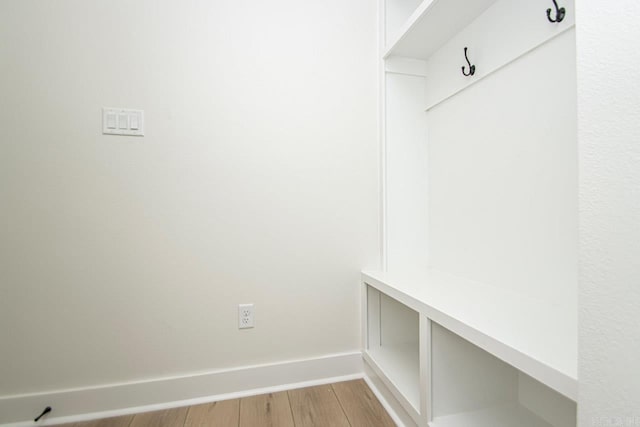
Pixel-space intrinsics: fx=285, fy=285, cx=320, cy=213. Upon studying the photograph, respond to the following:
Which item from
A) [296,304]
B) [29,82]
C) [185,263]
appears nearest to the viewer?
[29,82]

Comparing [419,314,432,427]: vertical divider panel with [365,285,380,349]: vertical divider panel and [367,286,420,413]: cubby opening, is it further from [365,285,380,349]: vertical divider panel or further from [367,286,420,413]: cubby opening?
[365,285,380,349]: vertical divider panel

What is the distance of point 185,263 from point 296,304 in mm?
546

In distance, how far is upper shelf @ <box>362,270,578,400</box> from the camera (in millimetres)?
543

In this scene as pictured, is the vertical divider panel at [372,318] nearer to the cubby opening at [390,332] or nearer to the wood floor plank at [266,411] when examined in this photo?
the cubby opening at [390,332]

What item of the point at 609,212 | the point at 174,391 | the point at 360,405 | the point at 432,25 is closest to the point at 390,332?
the point at 360,405

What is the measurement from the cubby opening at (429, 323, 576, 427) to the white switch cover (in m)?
1.39

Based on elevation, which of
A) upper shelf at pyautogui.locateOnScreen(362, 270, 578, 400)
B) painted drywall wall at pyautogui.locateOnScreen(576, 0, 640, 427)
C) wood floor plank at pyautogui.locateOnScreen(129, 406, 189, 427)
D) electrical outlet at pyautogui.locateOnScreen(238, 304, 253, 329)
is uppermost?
painted drywall wall at pyautogui.locateOnScreen(576, 0, 640, 427)

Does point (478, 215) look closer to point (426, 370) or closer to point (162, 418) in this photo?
point (426, 370)

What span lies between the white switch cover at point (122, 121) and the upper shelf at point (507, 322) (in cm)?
125

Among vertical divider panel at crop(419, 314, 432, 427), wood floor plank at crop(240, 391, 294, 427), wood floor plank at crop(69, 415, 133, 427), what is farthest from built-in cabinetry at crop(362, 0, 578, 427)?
wood floor plank at crop(69, 415, 133, 427)

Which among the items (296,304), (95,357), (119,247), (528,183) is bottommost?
(95,357)

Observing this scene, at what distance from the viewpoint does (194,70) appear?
1279 millimetres

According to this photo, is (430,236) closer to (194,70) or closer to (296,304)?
(296,304)

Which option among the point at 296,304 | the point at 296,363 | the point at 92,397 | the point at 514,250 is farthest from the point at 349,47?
the point at 92,397
